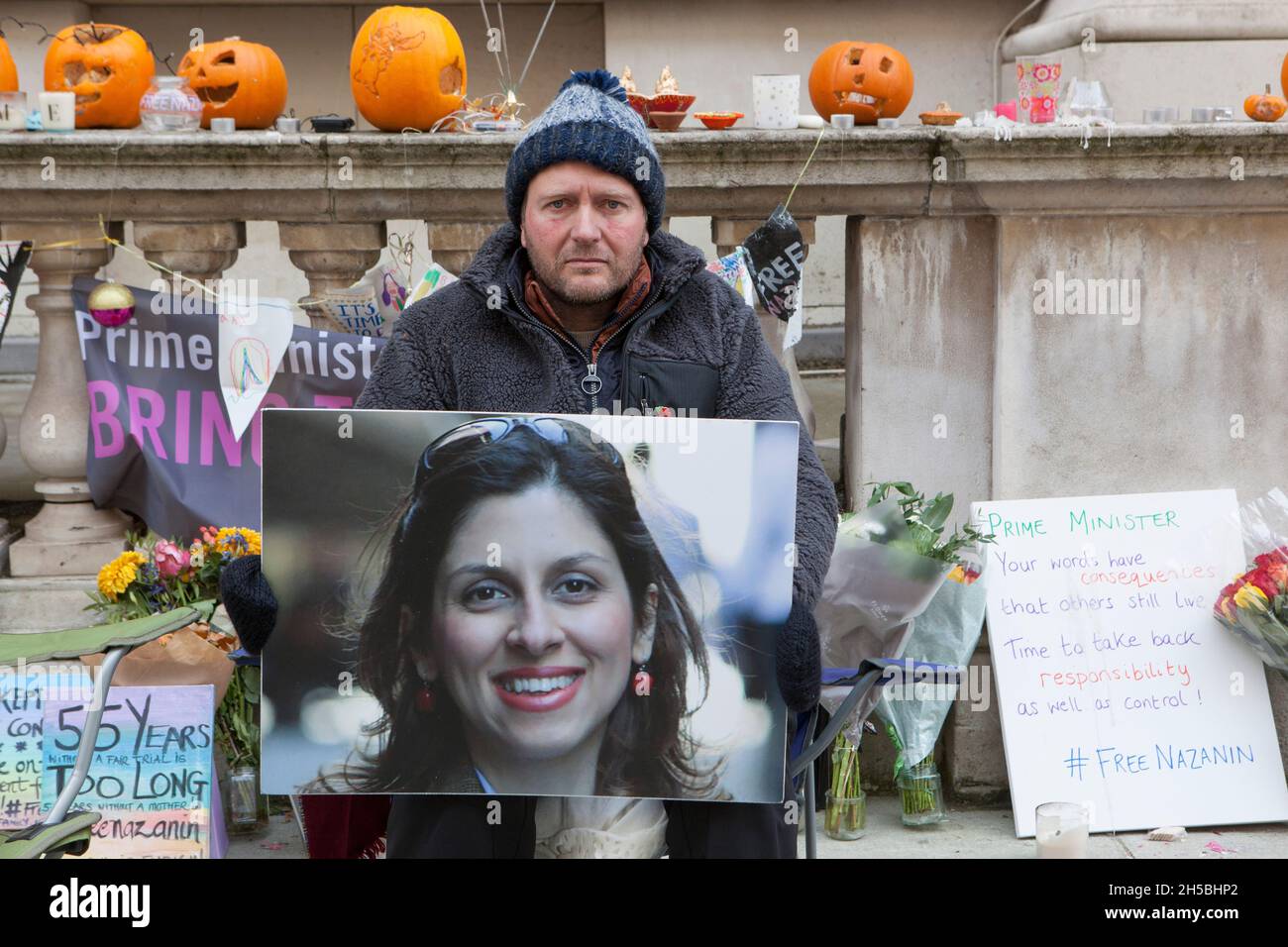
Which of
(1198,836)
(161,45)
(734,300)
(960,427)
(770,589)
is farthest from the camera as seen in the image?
(161,45)

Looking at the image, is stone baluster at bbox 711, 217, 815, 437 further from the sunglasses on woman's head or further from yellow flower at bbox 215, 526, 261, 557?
the sunglasses on woman's head

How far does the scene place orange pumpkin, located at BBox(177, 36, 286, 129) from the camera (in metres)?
4.86

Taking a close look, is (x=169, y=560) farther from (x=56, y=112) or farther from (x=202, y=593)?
(x=56, y=112)

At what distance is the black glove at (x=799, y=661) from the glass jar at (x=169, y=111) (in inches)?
109

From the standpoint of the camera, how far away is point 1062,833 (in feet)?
10.2

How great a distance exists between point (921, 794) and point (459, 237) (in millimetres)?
2081

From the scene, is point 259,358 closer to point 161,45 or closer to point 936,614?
point 936,614

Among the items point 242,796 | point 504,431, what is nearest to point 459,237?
point 242,796

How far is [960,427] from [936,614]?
60cm

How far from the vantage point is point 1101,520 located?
Answer: 14.7ft

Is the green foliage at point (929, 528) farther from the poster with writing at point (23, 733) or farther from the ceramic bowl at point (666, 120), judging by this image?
the poster with writing at point (23, 733)

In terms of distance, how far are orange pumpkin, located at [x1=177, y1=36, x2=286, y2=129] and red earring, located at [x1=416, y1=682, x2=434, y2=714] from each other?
2782 millimetres

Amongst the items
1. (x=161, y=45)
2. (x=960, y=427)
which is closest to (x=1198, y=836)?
(x=960, y=427)

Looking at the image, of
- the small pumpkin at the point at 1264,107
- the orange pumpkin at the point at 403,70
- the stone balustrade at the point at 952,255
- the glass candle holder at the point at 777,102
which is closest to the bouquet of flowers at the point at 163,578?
the stone balustrade at the point at 952,255
